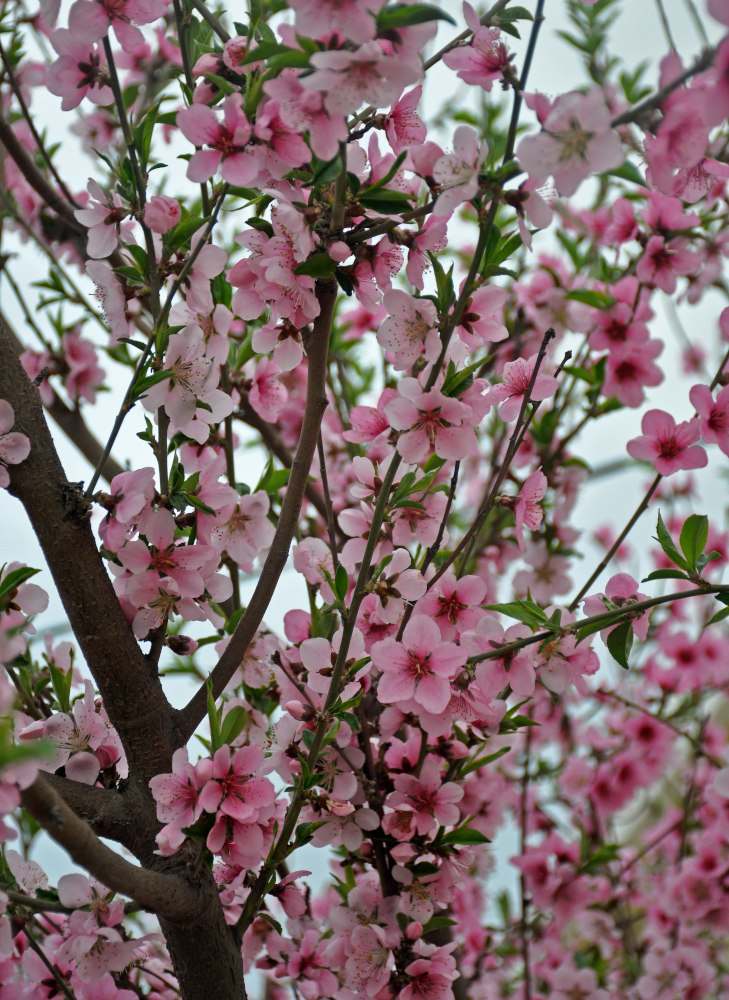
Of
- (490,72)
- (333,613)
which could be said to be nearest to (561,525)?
(333,613)

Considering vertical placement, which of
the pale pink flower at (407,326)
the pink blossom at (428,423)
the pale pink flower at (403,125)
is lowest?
the pink blossom at (428,423)

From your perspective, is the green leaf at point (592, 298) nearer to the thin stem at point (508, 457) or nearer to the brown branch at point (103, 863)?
the thin stem at point (508, 457)

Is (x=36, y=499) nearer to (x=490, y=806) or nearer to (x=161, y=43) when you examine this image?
(x=490, y=806)

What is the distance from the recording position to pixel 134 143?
0.91 meters

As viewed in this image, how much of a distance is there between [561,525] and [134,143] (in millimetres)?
1025

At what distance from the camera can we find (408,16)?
660 mm

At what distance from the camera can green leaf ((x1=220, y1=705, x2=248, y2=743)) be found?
900 millimetres

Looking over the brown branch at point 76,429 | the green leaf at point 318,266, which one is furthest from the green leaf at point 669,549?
the brown branch at point 76,429

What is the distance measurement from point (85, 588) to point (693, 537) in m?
0.64

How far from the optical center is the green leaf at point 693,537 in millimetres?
913

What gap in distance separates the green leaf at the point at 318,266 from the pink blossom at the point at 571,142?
205 mm

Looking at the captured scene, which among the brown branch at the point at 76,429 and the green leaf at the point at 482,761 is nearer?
the green leaf at the point at 482,761

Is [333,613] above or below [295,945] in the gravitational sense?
above

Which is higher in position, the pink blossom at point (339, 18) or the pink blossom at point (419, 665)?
the pink blossom at point (339, 18)
